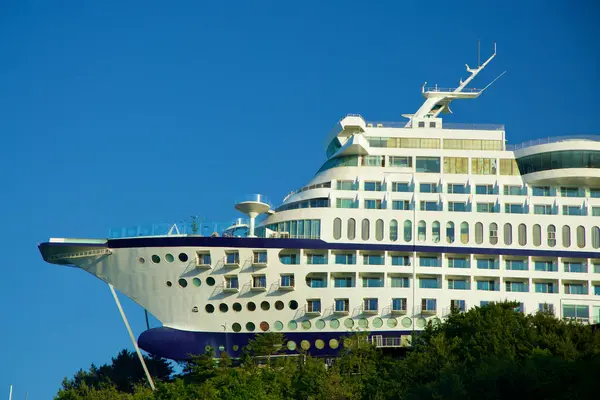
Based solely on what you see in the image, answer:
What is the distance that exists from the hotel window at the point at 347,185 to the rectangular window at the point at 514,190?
8.34 meters

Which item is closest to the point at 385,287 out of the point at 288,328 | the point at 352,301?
the point at 352,301

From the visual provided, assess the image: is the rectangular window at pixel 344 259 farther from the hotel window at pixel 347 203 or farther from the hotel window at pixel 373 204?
the hotel window at pixel 373 204

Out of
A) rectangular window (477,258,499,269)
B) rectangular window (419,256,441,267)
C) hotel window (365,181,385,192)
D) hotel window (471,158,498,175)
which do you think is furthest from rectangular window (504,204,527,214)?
hotel window (365,181,385,192)

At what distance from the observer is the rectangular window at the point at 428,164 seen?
207 ft

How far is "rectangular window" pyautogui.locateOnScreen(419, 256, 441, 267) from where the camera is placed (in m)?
60.2

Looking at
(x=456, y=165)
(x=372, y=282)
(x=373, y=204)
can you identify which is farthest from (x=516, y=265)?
(x=373, y=204)

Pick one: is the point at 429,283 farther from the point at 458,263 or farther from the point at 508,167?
the point at 508,167

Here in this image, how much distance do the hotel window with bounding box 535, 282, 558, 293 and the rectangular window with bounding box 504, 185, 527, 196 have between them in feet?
16.9

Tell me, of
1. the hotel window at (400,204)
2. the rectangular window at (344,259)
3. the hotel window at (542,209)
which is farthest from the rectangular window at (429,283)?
the hotel window at (542,209)

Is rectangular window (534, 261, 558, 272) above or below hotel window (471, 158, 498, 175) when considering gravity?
below

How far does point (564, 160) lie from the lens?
6281cm

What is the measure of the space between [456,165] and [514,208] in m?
3.98

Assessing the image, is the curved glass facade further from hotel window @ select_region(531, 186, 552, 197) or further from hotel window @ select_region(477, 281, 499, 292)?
hotel window @ select_region(477, 281, 499, 292)

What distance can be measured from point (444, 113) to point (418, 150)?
5.68 metres
